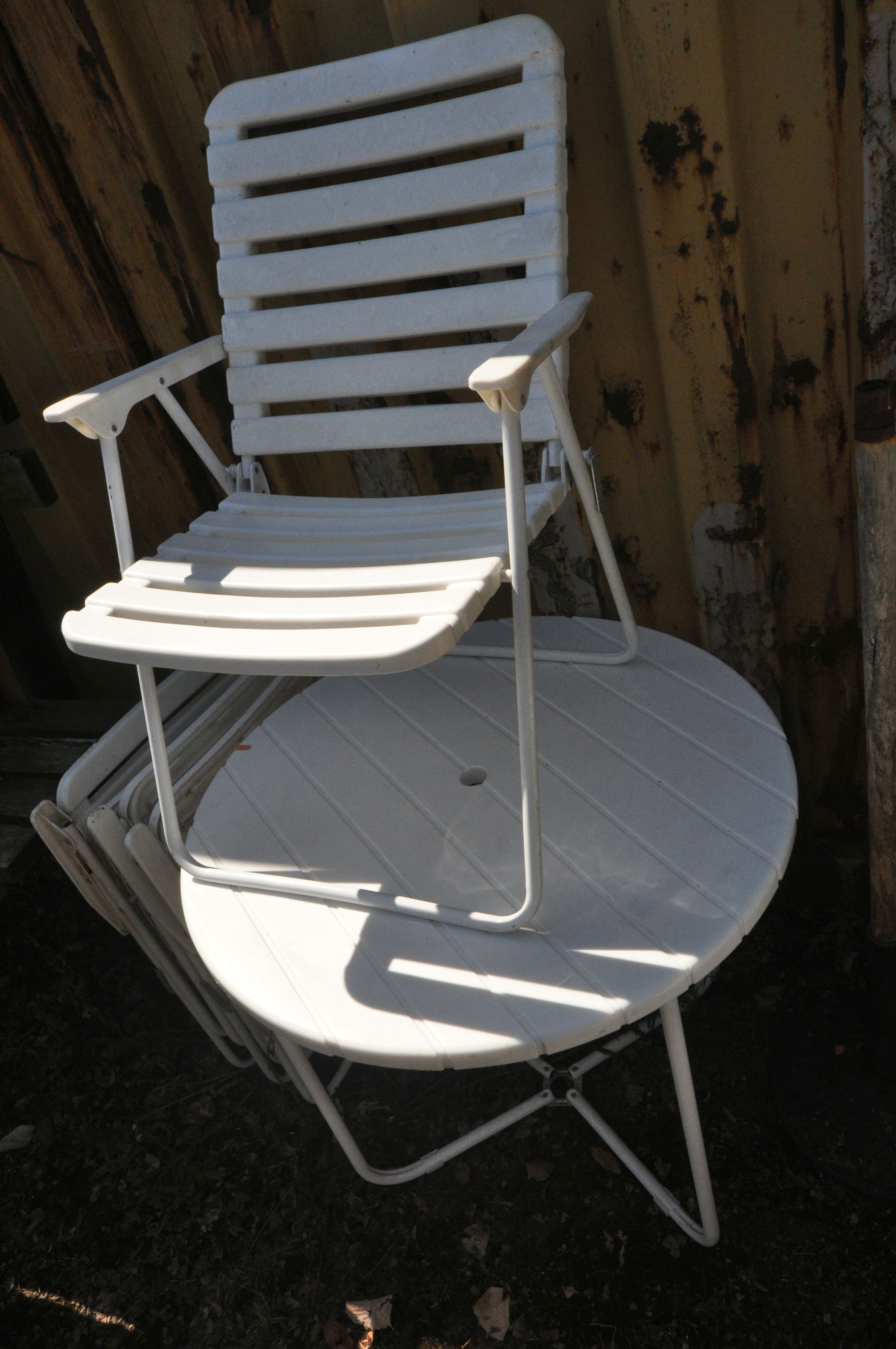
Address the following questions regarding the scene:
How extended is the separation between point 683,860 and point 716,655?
74 centimetres

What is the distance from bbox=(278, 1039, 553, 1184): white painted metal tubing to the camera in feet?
4.71

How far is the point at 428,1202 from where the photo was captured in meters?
1.66

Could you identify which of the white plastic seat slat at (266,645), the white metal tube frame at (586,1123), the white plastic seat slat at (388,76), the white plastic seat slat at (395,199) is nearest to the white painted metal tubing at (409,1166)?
the white metal tube frame at (586,1123)

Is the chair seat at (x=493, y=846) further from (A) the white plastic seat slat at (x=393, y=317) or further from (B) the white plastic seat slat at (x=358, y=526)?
(A) the white plastic seat slat at (x=393, y=317)

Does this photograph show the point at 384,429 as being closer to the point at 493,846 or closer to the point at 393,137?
the point at 393,137

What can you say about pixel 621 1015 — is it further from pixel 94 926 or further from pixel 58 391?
pixel 58 391

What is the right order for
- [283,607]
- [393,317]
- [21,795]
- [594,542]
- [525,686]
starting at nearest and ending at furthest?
[525,686] → [283,607] → [393,317] → [594,542] → [21,795]

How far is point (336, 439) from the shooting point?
1737 mm

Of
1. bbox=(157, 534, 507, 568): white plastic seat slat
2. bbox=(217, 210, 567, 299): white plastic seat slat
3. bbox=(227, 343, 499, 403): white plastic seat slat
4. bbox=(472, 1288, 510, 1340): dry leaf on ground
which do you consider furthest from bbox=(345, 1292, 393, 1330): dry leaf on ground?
bbox=(217, 210, 567, 299): white plastic seat slat

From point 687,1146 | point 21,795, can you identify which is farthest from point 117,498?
point 687,1146

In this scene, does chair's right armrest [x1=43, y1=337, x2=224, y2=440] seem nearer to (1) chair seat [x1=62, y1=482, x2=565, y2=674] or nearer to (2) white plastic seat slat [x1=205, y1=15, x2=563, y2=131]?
(1) chair seat [x1=62, y1=482, x2=565, y2=674]

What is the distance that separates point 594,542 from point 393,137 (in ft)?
2.52

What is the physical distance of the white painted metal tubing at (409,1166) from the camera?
Answer: 4.71 feet

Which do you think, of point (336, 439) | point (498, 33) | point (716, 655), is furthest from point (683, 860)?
point (498, 33)
